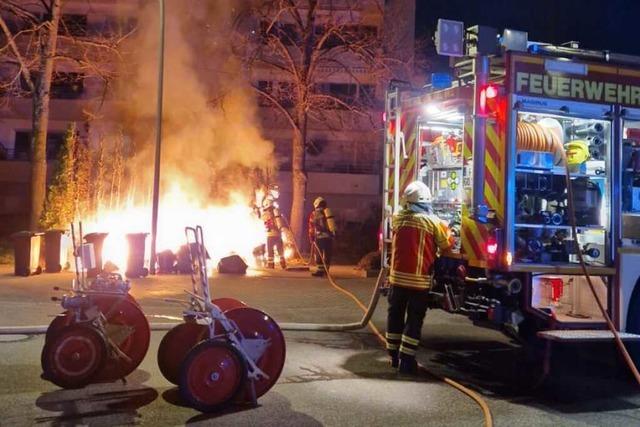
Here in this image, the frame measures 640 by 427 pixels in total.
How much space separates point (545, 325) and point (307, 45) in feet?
42.6

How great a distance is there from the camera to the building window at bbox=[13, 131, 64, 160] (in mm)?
27172

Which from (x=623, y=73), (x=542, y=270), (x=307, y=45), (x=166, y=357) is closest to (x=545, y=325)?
(x=542, y=270)

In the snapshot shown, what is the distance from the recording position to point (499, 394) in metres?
5.18

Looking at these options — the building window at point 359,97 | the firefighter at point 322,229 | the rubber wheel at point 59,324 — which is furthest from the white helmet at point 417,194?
the building window at point 359,97

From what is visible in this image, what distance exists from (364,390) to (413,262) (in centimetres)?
115

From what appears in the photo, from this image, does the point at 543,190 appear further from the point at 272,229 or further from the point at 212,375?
the point at 272,229

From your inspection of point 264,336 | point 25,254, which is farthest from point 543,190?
point 25,254

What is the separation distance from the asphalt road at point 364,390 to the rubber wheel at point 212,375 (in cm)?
10

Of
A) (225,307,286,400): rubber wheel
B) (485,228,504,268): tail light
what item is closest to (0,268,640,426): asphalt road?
(225,307,286,400): rubber wheel

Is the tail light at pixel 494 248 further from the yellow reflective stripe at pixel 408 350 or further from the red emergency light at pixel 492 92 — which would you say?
the red emergency light at pixel 492 92

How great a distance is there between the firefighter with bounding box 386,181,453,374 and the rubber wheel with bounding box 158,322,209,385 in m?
1.72

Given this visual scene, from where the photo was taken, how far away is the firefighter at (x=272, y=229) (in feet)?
45.2

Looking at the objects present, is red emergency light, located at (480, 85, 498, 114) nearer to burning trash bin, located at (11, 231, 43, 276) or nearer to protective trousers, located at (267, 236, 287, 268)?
protective trousers, located at (267, 236, 287, 268)

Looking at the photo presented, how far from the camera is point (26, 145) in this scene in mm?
28250
